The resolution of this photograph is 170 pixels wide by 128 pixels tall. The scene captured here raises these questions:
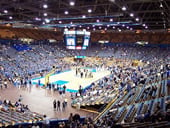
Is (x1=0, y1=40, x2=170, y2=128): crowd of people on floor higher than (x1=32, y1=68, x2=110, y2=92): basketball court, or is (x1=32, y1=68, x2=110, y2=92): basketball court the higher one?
(x1=0, y1=40, x2=170, y2=128): crowd of people on floor

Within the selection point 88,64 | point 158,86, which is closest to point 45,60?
point 88,64

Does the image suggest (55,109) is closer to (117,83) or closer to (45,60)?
(117,83)

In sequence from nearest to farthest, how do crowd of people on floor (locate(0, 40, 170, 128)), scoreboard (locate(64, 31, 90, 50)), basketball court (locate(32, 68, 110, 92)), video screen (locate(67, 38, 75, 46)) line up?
1. crowd of people on floor (locate(0, 40, 170, 128))
2. basketball court (locate(32, 68, 110, 92))
3. scoreboard (locate(64, 31, 90, 50))
4. video screen (locate(67, 38, 75, 46))

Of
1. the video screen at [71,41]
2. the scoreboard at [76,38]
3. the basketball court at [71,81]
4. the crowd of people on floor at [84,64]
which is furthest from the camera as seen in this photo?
the video screen at [71,41]

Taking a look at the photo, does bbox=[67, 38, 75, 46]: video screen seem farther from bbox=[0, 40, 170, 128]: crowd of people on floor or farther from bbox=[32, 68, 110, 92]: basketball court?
bbox=[0, 40, 170, 128]: crowd of people on floor

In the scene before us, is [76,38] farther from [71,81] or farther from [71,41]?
[71,81]

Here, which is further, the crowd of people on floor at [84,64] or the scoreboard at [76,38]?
the scoreboard at [76,38]

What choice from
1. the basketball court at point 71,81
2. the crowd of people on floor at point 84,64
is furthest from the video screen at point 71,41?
the crowd of people on floor at point 84,64

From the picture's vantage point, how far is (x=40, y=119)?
1286 centimetres

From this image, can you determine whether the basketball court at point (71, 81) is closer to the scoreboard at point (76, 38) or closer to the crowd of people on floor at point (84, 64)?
the crowd of people on floor at point (84, 64)

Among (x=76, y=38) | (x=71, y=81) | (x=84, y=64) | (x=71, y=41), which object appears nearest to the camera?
(x=71, y=81)

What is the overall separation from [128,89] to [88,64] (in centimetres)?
2885

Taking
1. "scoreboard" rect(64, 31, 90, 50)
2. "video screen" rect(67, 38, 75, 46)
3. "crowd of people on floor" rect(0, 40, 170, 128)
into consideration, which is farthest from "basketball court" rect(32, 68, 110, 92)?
"video screen" rect(67, 38, 75, 46)

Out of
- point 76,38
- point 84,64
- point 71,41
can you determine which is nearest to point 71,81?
point 71,41
